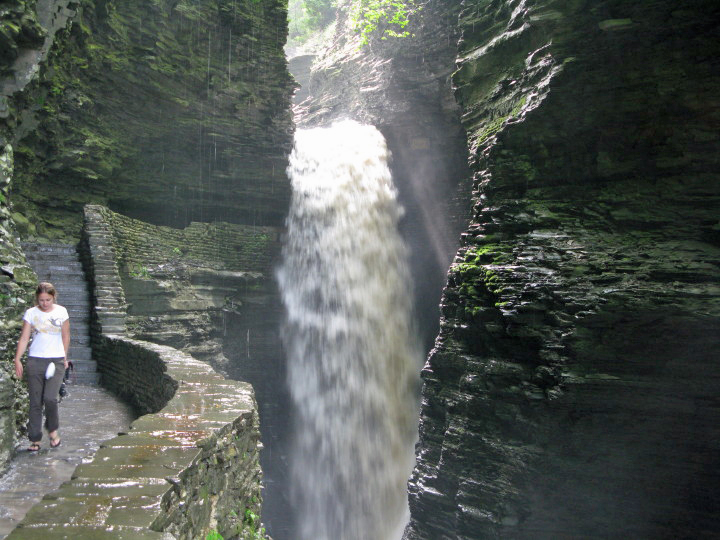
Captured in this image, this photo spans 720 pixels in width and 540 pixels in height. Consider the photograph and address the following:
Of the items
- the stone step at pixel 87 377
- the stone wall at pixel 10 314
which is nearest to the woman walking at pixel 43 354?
the stone wall at pixel 10 314

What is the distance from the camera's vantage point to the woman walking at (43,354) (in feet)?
14.3

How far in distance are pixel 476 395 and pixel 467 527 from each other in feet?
6.46

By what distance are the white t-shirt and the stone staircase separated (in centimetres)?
365

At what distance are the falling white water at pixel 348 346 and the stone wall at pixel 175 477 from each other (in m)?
8.03

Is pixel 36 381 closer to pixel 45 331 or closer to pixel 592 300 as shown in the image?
pixel 45 331

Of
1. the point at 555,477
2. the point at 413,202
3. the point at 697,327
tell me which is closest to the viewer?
the point at 697,327

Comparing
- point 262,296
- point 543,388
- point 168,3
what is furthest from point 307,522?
point 168,3

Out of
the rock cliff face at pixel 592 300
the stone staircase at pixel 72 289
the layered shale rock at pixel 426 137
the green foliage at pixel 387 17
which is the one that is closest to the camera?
the rock cliff face at pixel 592 300

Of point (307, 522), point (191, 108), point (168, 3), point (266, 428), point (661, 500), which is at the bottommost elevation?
point (307, 522)

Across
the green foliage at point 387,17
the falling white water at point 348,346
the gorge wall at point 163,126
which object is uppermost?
the green foliage at point 387,17

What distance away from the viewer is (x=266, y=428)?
14078mm

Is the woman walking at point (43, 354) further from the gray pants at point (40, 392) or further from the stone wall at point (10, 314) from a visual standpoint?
the stone wall at point (10, 314)

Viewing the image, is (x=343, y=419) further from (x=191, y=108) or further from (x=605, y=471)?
(x=191, y=108)

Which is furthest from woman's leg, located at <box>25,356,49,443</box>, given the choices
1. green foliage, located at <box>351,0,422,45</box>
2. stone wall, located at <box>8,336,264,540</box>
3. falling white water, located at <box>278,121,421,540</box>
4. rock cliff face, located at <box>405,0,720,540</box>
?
green foliage, located at <box>351,0,422,45</box>
